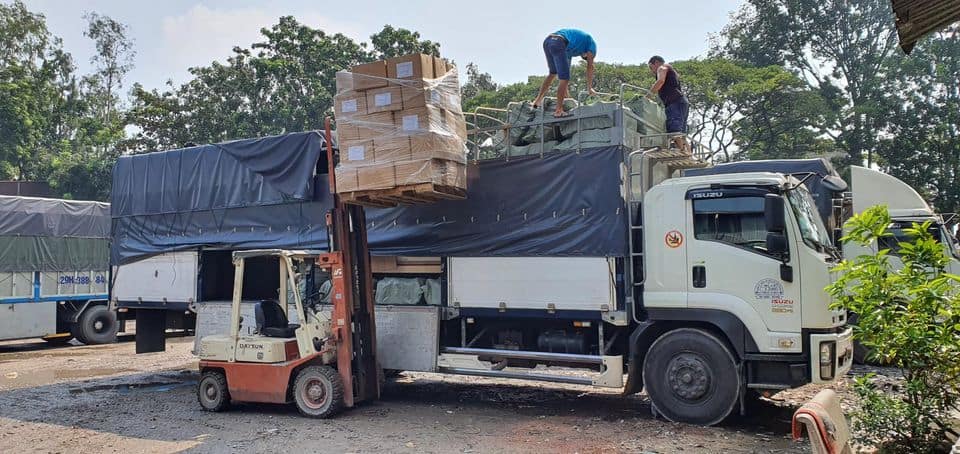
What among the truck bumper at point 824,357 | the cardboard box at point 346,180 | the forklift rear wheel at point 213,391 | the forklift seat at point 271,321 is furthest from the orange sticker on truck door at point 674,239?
the forklift rear wheel at point 213,391

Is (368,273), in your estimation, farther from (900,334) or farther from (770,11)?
(770,11)

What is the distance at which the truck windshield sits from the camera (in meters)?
6.88

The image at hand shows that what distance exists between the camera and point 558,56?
848cm

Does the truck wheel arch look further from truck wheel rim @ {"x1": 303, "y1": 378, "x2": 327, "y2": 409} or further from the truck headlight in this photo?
truck wheel rim @ {"x1": 303, "y1": 378, "x2": 327, "y2": 409}

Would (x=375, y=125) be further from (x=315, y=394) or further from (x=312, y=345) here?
(x=315, y=394)

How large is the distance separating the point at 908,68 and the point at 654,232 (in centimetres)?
2377

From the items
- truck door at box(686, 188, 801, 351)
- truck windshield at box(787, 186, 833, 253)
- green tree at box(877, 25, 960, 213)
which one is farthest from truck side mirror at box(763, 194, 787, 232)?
green tree at box(877, 25, 960, 213)

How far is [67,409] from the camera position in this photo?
859cm

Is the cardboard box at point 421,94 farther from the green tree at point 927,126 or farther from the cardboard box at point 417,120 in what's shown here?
the green tree at point 927,126

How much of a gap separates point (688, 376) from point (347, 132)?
445cm

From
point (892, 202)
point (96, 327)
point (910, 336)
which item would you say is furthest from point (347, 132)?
point (96, 327)

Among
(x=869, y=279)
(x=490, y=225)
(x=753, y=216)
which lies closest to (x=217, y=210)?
(x=490, y=225)

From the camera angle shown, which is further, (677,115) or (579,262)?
(677,115)

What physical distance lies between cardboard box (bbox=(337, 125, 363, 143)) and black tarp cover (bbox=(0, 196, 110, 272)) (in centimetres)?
1051
